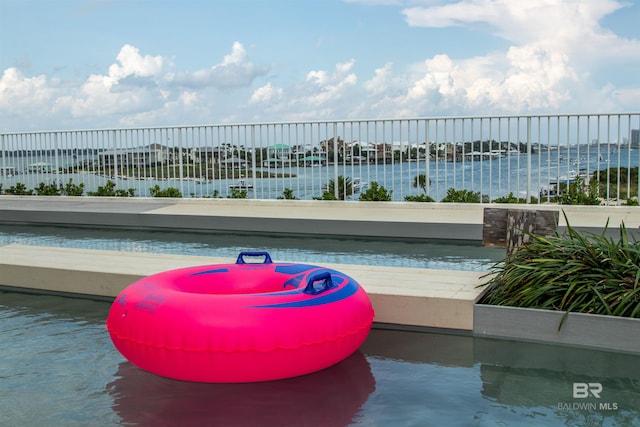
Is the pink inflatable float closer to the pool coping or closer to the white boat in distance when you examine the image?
the pool coping

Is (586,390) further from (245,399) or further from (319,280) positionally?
(245,399)

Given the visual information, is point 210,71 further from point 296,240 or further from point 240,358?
point 240,358

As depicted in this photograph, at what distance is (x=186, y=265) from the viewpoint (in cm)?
412

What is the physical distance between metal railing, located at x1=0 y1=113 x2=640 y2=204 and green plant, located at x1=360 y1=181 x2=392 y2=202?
6cm

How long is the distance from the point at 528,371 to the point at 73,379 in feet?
6.62

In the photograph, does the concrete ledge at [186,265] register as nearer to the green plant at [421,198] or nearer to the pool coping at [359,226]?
the pool coping at [359,226]

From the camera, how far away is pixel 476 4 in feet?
31.0

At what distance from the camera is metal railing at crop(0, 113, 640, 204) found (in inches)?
298

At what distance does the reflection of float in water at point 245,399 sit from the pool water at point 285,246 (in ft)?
7.67

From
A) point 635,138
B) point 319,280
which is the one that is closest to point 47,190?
point 635,138

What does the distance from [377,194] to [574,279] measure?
5636 millimetres

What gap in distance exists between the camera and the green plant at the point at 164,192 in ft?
32.2

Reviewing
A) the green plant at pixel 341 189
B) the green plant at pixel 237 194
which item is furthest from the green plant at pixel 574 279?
the green plant at pixel 237 194

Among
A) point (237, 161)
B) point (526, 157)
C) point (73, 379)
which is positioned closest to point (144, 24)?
point (237, 161)
